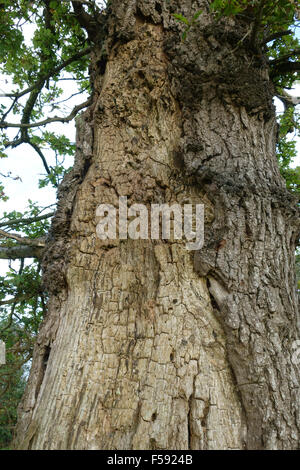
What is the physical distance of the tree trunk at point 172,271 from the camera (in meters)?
1.52

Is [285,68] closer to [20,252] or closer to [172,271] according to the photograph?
[172,271]

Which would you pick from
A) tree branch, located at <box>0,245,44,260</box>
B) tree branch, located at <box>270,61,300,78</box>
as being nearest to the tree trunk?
tree branch, located at <box>270,61,300,78</box>

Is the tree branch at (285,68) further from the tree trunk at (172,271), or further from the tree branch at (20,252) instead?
the tree branch at (20,252)

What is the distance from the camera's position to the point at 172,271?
1860 mm

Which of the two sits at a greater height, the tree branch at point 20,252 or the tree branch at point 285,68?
the tree branch at point 285,68

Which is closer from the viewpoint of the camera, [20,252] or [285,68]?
[285,68]

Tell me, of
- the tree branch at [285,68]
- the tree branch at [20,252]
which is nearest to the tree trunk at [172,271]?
the tree branch at [285,68]

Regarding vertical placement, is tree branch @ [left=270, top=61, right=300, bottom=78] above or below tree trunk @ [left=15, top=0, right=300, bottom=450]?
above

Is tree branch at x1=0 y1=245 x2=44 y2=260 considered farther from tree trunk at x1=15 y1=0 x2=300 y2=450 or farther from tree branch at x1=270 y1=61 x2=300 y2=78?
tree branch at x1=270 y1=61 x2=300 y2=78

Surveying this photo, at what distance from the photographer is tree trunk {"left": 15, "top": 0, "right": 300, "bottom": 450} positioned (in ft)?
5.00

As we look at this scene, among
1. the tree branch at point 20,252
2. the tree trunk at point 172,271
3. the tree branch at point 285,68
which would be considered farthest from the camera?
the tree branch at point 20,252

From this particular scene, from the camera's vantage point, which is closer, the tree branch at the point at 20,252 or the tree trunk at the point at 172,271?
the tree trunk at the point at 172,271

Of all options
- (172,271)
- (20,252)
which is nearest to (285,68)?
(172,271)
